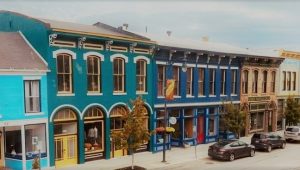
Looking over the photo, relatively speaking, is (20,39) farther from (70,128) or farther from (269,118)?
(269,118)

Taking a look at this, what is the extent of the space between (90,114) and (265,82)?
900 inches


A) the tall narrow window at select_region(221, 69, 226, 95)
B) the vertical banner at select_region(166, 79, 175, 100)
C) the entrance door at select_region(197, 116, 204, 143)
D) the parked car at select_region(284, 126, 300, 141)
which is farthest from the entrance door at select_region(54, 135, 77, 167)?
the parked car at select_region(284, 126, 300, 141)

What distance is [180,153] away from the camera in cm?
2878

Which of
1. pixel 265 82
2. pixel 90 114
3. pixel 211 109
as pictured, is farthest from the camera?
pixel 265 82

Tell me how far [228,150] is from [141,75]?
8.65 meters

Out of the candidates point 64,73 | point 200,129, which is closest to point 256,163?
point 200,129

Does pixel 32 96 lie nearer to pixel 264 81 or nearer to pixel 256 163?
pixel 256 163

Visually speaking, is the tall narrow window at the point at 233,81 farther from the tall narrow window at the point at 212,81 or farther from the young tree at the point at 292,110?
the young tree at the point at 292,110

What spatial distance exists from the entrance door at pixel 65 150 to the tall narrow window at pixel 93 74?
3585 millimetres

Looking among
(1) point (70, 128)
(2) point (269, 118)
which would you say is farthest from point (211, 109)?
(1) point (70, 128)

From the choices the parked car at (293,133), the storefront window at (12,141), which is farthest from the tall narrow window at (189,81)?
the storefront window at (12,141)

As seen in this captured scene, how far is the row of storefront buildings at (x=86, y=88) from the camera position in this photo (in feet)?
72.8

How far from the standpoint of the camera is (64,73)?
930 inches

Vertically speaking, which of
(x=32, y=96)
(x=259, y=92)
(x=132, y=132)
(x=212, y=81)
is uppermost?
(x=212, y=81)
